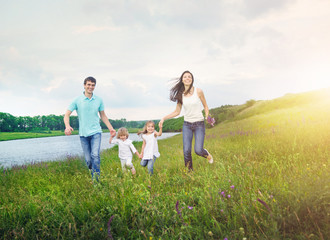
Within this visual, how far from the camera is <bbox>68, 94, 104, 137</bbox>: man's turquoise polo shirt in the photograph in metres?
5.29

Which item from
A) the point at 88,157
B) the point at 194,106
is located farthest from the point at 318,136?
Result: the point at 88,157

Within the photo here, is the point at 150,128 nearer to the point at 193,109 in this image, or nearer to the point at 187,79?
the point at 193,109

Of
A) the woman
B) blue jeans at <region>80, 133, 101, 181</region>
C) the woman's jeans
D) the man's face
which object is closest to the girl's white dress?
the woman

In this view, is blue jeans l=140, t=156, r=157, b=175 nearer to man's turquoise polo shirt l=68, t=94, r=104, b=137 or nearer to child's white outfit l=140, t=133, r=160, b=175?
child's white outfit l=140, t=133, r=160, b=175

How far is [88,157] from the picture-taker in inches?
217

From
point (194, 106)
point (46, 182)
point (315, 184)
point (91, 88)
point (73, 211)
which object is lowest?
point (46, 182)

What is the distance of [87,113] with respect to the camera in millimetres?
5375

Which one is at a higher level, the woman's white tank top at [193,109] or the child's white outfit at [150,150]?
the woman's white tank top at [193,109]

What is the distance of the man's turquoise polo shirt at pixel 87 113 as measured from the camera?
5.29m

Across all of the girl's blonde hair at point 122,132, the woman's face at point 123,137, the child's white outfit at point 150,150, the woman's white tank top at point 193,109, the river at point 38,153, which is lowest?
the river at point 38,153

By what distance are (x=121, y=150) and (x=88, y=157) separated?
2.80 feet

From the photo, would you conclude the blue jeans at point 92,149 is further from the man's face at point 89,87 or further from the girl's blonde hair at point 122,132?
the man's face at point 89,87

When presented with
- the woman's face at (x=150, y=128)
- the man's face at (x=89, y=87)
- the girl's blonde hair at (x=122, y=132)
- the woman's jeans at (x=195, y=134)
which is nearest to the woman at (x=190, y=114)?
the woman's jeans at (x=195, y=134)

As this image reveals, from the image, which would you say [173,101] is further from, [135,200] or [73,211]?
[73,211]
